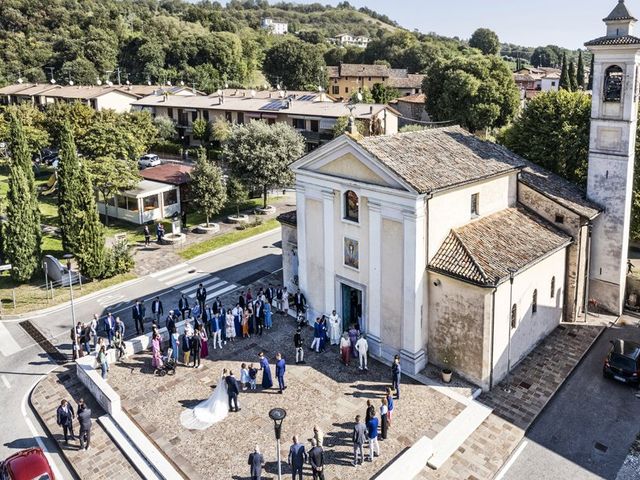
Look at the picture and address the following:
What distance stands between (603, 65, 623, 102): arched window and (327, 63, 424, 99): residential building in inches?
2932

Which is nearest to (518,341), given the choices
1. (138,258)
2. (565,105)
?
(565,105)

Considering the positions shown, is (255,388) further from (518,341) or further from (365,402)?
(518,341)

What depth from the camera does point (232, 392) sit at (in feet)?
60.0

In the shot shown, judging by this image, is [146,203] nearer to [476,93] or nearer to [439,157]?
[439,157]

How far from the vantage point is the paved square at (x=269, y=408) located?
1633 cm

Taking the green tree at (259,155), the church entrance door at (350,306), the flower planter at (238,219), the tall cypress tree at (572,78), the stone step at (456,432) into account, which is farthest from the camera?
the tall cypress tree at (572,78)

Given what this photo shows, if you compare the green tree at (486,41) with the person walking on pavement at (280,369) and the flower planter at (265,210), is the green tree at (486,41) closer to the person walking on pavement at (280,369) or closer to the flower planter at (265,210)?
the flower planter at (265,210)

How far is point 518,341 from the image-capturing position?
68.6ft

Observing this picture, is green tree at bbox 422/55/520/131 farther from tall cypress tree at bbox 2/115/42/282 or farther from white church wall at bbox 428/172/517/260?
tall cypress tree at bbox 2/115/42/282

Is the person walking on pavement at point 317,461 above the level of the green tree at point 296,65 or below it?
below

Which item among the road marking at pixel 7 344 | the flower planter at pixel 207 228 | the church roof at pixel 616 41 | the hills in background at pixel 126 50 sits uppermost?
the hills in background at pixel 126 50

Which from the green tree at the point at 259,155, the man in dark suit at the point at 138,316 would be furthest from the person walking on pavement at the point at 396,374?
the green tree at the point at 259,155

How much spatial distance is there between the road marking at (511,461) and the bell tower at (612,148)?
464 inches

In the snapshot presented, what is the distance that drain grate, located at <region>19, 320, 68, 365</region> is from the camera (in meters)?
22.9
